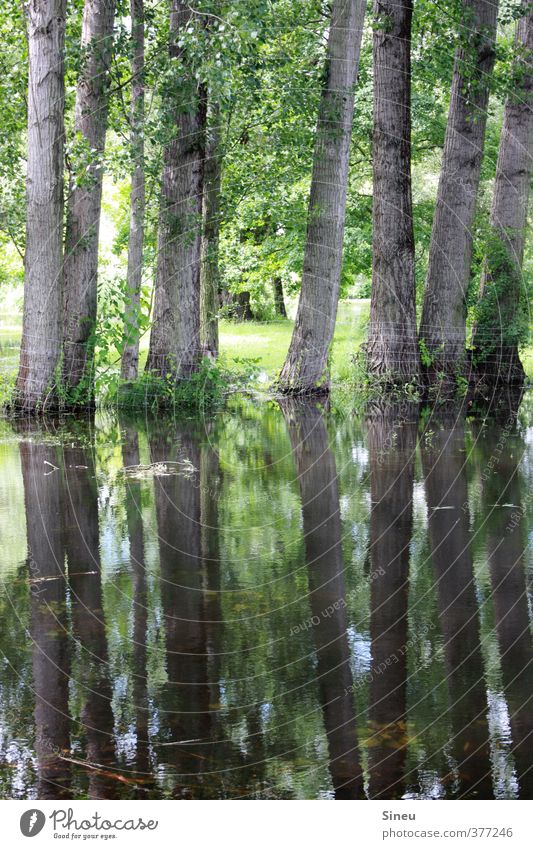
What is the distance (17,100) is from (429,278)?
862cm

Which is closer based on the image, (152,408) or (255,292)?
(152,408)

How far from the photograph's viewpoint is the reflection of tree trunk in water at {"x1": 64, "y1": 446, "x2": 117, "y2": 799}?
205 inches

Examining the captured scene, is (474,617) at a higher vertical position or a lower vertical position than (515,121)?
lower

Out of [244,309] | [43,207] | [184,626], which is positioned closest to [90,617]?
[184,626]

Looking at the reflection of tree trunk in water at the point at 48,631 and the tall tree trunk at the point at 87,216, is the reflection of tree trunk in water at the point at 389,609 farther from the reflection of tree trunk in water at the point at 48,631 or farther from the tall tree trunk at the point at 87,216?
the tall tree trunk at the point at 87,216

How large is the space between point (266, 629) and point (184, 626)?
552mm

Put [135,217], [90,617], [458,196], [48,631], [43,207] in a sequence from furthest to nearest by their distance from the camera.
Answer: [458,196], [135,217], [43,207], [90,617], [48,631]

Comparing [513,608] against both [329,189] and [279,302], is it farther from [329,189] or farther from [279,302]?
[279,302]

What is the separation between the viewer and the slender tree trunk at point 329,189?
1873 centimetres

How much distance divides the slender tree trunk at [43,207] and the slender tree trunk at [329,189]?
453cm

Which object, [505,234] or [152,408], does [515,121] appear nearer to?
[505,234]

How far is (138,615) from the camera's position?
7395 mm

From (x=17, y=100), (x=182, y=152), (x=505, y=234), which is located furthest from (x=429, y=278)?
(x=17, y=100)

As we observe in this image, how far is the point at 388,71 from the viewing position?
19.7 metres
